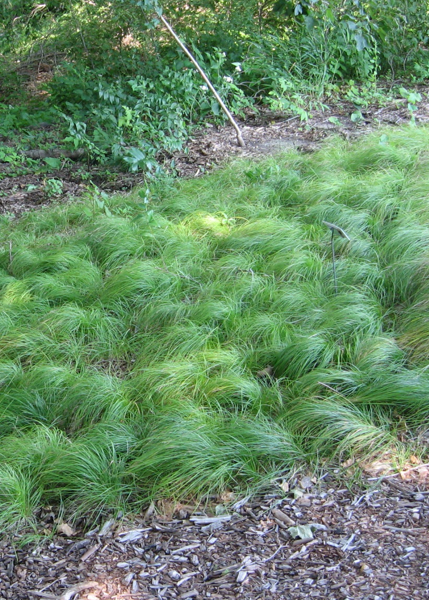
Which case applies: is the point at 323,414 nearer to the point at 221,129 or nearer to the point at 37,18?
the point at 221,129

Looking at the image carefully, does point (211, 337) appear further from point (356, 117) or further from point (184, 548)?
point (356, 117)

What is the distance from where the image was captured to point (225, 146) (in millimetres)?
6469

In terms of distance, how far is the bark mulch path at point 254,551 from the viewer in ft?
7.34

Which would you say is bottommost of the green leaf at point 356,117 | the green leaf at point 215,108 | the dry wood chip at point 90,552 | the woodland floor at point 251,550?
the green leaf at point 356,117

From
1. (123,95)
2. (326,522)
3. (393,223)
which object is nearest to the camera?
(326,522)

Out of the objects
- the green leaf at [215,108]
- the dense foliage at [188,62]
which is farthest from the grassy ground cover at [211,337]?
the dense foliage at [188,62]

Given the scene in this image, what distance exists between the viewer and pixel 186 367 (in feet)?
10.3

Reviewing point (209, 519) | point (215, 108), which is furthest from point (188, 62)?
point (209, 519)

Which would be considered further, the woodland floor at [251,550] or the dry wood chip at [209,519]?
the dry wood chip at [209,519]

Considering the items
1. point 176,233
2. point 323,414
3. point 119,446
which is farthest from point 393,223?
point 119,446

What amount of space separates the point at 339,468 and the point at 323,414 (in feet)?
0.79

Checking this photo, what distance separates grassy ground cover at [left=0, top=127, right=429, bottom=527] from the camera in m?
2.72

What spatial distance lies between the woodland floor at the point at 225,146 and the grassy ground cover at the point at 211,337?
0.80 m

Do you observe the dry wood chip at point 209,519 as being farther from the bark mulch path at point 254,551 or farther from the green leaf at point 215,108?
the green leaf at point 215,108
